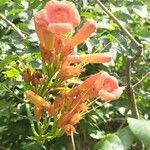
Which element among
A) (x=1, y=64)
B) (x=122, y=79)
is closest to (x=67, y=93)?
(x=1, y=64)

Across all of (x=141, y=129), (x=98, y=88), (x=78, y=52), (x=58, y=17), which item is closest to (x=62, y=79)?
(x=98, y=88)

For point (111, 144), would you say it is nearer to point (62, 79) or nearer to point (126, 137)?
point (126, 137)

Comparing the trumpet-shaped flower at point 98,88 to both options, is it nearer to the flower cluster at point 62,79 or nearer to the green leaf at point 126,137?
the flower cluster at point 62,79

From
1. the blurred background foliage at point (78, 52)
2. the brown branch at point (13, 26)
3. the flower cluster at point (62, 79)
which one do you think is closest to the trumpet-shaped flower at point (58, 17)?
the flower cluster at point (62, 79)

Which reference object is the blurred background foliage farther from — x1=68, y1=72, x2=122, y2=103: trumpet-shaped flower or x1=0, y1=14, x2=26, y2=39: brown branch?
x1=68, y1=72, x2=122, y2=103: trumpet-shaped flower

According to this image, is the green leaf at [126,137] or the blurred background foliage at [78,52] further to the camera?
the blurred background foliage at [78,52]

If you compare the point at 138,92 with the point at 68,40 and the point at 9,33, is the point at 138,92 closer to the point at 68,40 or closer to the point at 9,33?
the point at 9,33

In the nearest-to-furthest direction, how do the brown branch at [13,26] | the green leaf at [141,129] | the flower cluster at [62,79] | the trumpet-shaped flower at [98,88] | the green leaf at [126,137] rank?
the green leaf at [141,129]
the green leaf at [126,137]
the flower cluster at [62,79]
the trumpet-shaped flower at [98,88]
the brown branch at [13,26]
